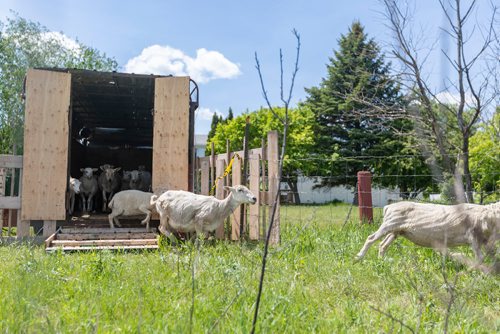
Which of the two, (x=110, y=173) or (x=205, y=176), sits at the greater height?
(x=110, y=173)

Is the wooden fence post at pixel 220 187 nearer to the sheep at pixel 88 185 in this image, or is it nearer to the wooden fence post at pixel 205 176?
the wooden fence post at pixel 205 176

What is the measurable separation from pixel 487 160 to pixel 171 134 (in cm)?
1223

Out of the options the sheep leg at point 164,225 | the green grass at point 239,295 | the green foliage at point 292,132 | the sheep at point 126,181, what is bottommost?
the green grass at point 239,295

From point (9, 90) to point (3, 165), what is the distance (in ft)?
A: 87.2

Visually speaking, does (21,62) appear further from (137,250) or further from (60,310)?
(60,310)

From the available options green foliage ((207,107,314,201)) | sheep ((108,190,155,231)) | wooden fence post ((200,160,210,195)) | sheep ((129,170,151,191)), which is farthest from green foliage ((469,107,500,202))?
green foliage ((207,107,314,201))

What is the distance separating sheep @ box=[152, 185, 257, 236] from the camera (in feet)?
26.7

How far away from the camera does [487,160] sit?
16219mm

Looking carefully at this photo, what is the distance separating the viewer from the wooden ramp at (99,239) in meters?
7.33

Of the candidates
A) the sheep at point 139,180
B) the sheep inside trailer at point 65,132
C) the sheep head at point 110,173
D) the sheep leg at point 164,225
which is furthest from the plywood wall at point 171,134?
the sheep at point 139,180

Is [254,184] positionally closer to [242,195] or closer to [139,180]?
[242,195]

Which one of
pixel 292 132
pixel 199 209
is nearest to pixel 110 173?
pixel 199 209

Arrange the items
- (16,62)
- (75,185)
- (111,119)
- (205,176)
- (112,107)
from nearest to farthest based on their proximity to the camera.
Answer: (205,176)
(75,185)
(112,107)
(111,119)
(16,62)

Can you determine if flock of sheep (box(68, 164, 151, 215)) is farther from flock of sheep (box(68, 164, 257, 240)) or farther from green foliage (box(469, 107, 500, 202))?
green foliage (box(469, 107, 500, 202))
